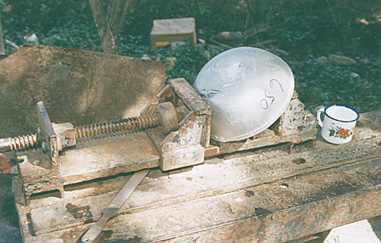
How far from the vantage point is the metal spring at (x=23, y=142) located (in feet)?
6.31

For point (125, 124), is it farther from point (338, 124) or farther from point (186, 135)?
point (338, 124)

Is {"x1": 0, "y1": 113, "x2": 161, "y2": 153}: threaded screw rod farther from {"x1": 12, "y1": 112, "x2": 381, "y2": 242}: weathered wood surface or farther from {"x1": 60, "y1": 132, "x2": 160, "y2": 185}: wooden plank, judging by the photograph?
{"x1": 12, "y1": 112, "x2": 381, "y2": 242}: weathered wood surface

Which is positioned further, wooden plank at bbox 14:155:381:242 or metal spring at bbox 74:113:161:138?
metal spring at bbox 74:113:161:138

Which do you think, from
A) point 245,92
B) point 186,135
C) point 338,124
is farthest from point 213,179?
point 338,124

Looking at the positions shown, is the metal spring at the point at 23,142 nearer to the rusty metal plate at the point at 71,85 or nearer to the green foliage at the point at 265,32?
the rusty metal plate at the point at 71,85

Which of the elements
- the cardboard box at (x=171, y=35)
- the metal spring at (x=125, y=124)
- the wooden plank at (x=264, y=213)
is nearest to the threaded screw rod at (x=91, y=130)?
the metal spring at (x=125, y=124)

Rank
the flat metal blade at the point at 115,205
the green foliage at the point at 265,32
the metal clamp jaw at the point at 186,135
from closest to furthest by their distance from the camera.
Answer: the flat metal blade at the point at 115,205 < the metal clamp jaw at the point at 186,135 < the green foliage at the point at 265,32

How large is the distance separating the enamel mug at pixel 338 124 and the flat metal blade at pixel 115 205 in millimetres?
1238

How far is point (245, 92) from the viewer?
2004 millimetres

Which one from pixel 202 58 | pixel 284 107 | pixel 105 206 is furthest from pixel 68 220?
pixel 202 58

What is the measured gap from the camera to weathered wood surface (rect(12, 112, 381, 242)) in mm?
1781

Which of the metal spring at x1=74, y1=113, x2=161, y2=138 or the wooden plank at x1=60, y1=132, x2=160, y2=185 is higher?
the metal spring at x1=74, y1=113, x2=161, y2=138

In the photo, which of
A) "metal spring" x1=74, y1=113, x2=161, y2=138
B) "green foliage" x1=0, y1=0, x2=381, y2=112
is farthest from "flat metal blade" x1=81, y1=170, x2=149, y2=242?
"green foliage" x1=0, y1=0, x2=381, y2=112

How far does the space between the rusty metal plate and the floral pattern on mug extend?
4.83ft
